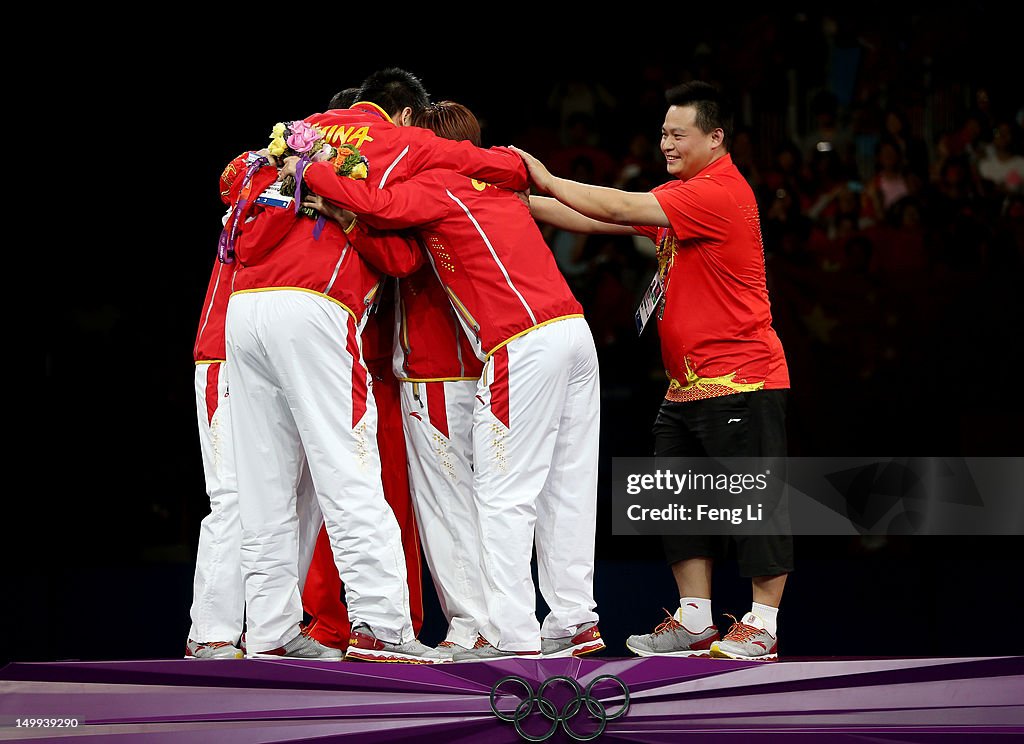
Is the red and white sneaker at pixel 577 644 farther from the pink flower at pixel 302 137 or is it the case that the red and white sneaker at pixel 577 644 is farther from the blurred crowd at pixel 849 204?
the blurred crowd at pixel 849 204

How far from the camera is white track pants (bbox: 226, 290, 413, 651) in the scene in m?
2.71

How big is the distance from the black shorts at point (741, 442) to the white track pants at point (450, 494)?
1.92 feet

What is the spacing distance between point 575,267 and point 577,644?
2629 millimetres

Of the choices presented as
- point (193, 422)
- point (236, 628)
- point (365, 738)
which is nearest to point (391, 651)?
point (365, 738)

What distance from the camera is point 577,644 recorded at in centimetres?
294

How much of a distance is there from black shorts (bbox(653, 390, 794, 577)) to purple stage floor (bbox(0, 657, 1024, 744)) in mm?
515

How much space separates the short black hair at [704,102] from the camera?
10.3 ft

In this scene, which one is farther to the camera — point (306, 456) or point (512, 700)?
point (306, 456)

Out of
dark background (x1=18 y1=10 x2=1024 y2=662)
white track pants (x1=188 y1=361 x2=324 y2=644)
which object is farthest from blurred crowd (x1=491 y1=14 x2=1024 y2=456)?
white track pants (x1=188 y1=361 x2=324 y2=644)

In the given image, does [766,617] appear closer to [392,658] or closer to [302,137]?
[392,658]

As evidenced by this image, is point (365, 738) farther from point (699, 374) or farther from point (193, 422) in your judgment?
point (193, 422)

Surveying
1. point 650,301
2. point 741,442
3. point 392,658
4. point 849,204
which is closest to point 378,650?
point 392,658

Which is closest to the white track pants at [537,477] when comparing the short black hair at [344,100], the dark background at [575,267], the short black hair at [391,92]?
the short black hair at [391,92]

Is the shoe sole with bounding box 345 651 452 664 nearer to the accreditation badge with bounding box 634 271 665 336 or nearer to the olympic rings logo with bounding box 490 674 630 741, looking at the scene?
the olympic rings logo with bounding box 490 674 630 741
